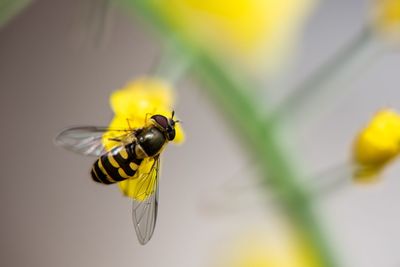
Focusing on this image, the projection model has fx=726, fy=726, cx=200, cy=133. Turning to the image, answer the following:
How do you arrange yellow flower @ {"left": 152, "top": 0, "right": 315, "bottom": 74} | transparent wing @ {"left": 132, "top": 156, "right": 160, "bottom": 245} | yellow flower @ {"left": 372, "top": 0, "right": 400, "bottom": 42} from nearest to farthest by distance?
transparent wing @ {"left": 132, "top": 156, "right": 160, "bottom": 245} → yellow flower @ {"left": 372, "top": 0, "right": 400, "bottom": 42} → yellow flower @ {"left": 152, "top": 0, "right": 315, "bottom": 74}

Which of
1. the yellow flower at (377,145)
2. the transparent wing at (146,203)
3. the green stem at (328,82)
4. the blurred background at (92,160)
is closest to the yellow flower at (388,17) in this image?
the green stem at (328,82)

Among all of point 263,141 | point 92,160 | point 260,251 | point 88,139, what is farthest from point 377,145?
point 92,160

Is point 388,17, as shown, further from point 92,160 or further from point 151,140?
point 92,160

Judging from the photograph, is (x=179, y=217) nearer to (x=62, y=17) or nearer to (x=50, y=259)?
(x=50, y=259)

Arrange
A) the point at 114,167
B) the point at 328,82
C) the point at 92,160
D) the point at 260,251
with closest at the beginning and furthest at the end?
the point at 114,167 < the point at 328,82 < the point at 260,251 < the point at 92,160

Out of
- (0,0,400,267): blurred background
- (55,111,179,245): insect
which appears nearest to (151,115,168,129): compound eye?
(55,111,179,245): insect

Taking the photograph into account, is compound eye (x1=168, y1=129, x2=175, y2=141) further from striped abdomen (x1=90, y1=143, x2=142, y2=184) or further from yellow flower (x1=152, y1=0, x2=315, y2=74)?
yellow flower (x1=152, y1=0, x2=315, y2=74)
